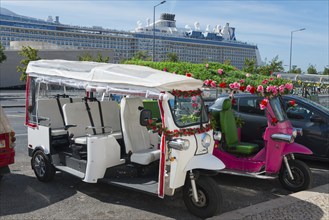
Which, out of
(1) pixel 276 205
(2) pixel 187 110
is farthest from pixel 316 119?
(2) pixel 187 110

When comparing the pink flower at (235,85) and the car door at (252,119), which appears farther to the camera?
the car door at (252,119)

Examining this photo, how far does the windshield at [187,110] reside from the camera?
4905 millimetres

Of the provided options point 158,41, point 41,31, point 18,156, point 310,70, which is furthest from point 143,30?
point 18,156

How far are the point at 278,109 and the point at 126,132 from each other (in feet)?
8.57

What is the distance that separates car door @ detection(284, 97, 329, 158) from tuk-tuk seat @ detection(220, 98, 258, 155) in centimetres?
155

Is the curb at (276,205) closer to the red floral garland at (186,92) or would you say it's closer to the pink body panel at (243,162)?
the pink body panel at (243,162)

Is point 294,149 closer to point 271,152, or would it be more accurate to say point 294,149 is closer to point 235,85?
point 271,152

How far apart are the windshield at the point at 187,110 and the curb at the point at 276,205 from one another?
4.38ft

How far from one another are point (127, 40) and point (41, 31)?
2024cm

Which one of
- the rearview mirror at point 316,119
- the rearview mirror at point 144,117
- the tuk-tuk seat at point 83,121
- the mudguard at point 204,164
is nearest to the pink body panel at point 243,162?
the mudguard at point 204,164

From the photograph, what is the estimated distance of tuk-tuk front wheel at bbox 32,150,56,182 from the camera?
6168 millimetres

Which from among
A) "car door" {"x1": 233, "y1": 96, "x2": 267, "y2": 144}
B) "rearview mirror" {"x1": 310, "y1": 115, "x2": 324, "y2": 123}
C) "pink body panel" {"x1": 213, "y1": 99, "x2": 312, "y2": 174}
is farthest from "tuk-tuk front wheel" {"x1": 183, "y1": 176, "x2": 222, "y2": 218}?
"rearview mirror" {"x1": 310, "y1": 115, "x2": 324, "y2": 123}

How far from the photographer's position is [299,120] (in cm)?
765

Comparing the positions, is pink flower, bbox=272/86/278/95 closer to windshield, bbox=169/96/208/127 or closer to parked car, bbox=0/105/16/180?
windshield, bbox=169/96/208/127
